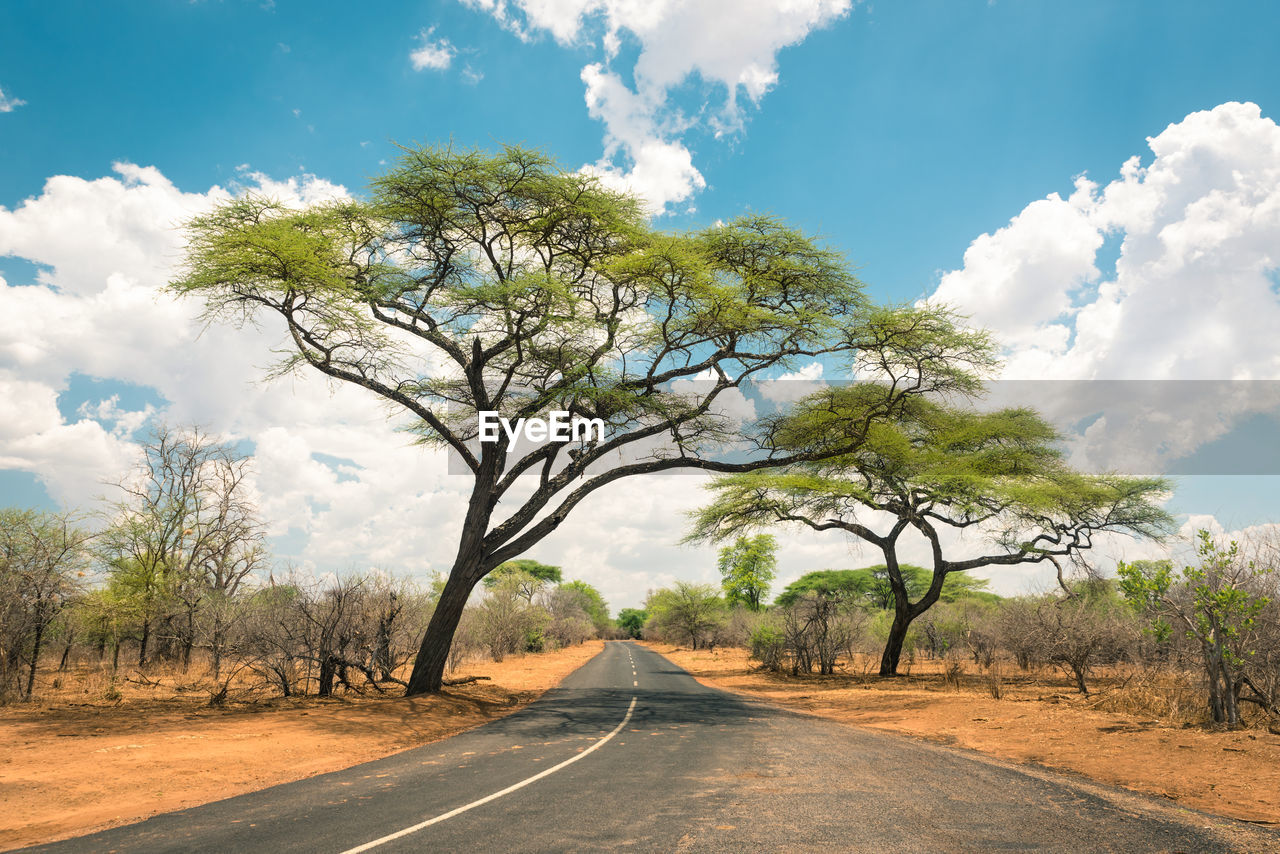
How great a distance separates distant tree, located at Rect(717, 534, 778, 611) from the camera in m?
62.6

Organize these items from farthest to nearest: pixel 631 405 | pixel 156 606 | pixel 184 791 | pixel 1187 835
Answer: pixel 156 606 → pixel 631 405 → pixel 184 791 → pixel 1187 835

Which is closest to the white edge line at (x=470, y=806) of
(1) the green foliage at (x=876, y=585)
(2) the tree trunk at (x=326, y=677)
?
(2) the tree trunk at (x=326, y=677)

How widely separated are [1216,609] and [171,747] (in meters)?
16.0

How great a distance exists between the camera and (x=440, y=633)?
1652 centimetres

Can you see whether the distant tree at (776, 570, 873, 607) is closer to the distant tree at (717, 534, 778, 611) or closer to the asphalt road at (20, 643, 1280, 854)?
the distant tree at (717, 534, 778, 611)

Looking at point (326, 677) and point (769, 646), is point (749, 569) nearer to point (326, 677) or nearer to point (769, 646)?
point (769, 646)

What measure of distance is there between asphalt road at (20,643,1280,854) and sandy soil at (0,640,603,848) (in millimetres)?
838

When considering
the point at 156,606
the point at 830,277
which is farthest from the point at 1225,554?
the point at 156,606

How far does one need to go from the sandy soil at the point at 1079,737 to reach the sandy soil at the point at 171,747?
9061 mm

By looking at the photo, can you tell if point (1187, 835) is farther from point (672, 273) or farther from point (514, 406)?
point (514, 406)

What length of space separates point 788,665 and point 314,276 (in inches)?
966

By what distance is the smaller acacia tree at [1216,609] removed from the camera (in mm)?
10055

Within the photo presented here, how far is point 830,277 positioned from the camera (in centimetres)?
1838

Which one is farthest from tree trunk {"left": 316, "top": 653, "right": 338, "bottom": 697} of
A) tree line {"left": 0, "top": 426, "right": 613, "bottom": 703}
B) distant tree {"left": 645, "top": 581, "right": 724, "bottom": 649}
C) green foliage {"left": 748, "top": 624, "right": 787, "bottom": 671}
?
distant tree {"left": 645, "top": 581, "right": 724, "bottom": 649}
